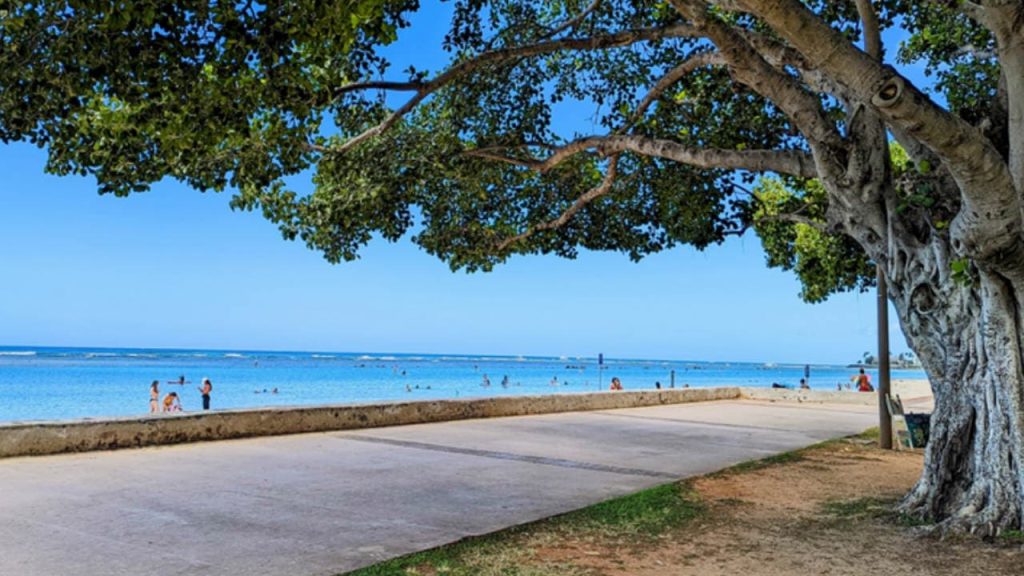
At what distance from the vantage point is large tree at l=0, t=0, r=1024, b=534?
4.93m

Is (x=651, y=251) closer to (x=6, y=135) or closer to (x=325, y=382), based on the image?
(x=6, y=135)

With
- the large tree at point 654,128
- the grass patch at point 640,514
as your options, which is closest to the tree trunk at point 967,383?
the large tree at point 654,128

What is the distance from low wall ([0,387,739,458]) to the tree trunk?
23.3 ft

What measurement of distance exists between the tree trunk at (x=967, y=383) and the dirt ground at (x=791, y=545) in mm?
306

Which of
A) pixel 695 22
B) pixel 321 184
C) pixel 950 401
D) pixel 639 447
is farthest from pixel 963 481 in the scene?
pixel 321 184

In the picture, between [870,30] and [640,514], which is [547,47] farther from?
[640,514]

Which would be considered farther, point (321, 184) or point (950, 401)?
point (321, 184)

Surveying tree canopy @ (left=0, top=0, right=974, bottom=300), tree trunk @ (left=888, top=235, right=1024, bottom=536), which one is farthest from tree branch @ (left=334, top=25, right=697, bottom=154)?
tree trunk @ (left=888, top=235, right=1024, bottom=536)

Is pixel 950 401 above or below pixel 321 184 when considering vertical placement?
below

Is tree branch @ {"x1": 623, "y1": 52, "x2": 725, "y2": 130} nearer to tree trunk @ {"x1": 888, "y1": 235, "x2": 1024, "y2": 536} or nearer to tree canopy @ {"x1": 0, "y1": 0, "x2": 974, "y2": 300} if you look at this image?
tree canopy @ {"x1": 0, "y1": 0, "x2": 974, "y2": 300}

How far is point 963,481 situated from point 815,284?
1265 centimetres

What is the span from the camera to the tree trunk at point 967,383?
201 inches

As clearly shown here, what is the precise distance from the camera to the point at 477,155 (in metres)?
9.71

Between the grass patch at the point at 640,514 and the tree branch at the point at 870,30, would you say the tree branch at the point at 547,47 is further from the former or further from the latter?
the grass patch at the point at 640,514
